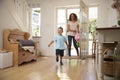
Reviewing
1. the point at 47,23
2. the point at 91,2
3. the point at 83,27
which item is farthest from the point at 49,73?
the point at 91,2

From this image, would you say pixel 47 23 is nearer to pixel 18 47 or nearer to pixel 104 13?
pixel 104 13

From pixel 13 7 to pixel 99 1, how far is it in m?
3.15

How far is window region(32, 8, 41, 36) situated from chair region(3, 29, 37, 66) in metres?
1.86

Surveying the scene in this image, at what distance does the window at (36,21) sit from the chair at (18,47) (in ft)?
6.10

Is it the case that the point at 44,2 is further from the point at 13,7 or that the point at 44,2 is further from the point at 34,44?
the point at 34,44

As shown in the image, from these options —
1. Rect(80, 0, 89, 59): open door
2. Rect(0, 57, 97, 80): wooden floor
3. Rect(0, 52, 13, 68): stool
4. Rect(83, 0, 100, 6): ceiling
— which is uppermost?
Rect(83, 0, 100, 6): ceiling

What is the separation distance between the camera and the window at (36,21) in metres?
7.33

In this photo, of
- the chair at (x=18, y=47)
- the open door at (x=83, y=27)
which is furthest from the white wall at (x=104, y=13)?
the chair at (x=18, y=47)

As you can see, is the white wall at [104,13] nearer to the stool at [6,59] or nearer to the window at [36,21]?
the window at [36,21]

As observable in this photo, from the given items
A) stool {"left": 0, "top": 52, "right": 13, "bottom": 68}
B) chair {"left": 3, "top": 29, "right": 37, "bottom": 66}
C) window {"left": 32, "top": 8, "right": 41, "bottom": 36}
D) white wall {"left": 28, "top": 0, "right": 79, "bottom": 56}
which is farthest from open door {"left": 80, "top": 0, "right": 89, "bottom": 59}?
stool {"left": 0, "top": 52, "right": 13, "bottom": 68}

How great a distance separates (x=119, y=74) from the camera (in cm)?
268

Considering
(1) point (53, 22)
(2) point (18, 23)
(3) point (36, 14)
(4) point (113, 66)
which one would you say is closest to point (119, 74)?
(4) point (113, 66)

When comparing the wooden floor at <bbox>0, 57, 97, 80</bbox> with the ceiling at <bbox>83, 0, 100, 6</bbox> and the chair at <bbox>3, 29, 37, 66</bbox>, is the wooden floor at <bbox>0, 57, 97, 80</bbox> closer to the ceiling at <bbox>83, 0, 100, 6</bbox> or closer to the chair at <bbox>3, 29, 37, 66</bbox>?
the chair at <bbox>3, 29, 37, 66</bbox>

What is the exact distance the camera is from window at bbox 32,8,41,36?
24.0 ft
